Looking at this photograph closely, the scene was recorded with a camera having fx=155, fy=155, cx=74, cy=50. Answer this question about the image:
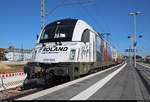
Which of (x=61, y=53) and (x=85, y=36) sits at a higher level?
(x=85, y=36)

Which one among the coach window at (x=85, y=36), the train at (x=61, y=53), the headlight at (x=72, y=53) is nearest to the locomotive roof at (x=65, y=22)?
the train at (x=61, y=53)

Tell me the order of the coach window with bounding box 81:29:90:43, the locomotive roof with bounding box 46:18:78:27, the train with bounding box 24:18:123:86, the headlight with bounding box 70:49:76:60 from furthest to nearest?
the locomotive roof with bounding box 46:18:78:27
the coach window with bounding box 81:29:90:43
the headlight with bounding box 70:49:76:60
the train with bounding box 24:18:123:86

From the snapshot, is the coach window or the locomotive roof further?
the locomotive roof

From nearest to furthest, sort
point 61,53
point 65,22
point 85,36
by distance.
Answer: point 61,53, point 85,36, point 65,22

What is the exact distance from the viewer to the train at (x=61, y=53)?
7.40 m

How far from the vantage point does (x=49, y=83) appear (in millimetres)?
8633

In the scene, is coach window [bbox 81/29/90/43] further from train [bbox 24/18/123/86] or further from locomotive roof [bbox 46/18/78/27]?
locomotive roof [bbox 46/18/78/27]

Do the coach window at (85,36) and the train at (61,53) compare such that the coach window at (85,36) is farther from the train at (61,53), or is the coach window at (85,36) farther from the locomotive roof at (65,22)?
the locomotive roof at (65,22)

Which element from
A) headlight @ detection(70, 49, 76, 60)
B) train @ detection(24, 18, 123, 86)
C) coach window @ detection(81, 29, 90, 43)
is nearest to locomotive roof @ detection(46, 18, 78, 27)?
train @ detection(24, 18, 123, 86)

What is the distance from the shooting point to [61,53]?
25.0 feet

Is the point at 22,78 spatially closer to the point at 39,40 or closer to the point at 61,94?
the point at 39,40

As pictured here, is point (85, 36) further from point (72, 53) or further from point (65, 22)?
point (72, 53)

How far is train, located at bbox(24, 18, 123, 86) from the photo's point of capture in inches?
291

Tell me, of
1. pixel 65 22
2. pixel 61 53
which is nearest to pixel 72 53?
pixel 61 53
